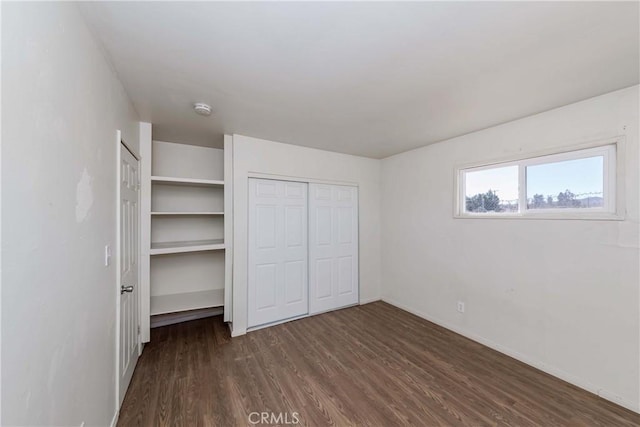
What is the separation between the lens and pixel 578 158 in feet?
7.00

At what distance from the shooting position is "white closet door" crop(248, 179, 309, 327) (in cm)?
308

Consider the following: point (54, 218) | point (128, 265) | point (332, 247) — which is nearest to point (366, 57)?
point (54, 218)

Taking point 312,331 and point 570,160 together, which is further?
point 312,331

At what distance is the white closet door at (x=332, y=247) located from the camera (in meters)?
3.51

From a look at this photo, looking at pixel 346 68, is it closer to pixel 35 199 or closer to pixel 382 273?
pixel 35 199

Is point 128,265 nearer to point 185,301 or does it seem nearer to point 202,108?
point 185,301

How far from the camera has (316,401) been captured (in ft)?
6.18

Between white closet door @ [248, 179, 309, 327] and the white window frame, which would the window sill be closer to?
the white window frame

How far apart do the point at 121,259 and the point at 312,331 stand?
2115 millimetres

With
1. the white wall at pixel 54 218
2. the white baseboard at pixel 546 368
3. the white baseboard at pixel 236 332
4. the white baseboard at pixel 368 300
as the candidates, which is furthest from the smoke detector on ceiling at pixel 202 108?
the white baseboard at pixel 546 368

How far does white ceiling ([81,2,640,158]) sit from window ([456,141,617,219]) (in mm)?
515

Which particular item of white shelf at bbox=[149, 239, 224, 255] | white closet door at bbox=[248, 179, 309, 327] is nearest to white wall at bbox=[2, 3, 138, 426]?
white shelf at bbox=[149, 239, 224, 255]

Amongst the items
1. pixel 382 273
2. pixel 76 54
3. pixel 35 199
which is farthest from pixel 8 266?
pixel 382 273

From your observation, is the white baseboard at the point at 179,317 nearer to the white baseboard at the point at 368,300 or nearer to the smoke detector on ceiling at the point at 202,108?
the white baseboard at the point at 368,300
